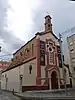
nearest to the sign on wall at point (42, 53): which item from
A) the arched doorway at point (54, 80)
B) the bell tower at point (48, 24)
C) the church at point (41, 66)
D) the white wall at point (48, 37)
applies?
the church at point (41, 66)

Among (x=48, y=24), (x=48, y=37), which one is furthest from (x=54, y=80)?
(x=48, y=24)

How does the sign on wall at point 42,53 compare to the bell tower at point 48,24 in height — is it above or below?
below

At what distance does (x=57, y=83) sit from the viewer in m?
34.1

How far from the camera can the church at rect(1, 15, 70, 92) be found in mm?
30469

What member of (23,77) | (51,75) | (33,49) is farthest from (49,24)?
(23,77)

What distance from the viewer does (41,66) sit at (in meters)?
32.5

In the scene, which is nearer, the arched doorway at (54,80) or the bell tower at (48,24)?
the arched doorway at (54,80)

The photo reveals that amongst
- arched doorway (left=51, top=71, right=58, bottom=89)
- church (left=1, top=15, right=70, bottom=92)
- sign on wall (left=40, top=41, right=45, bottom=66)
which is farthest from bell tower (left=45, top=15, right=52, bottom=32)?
arched doorway (left=51, top=71, right=58, bottom=89)

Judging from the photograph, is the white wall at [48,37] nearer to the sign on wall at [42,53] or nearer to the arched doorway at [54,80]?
the sign on wall at [42,53]

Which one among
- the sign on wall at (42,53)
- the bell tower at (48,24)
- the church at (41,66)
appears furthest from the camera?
the bell tower at (48,24)

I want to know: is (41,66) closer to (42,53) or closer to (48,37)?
(42,53)

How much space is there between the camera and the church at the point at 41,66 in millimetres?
30469

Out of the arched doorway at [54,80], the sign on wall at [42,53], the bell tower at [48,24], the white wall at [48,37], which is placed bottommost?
the arched doorway at [54,80]

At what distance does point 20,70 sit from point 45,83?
574 centimetres
